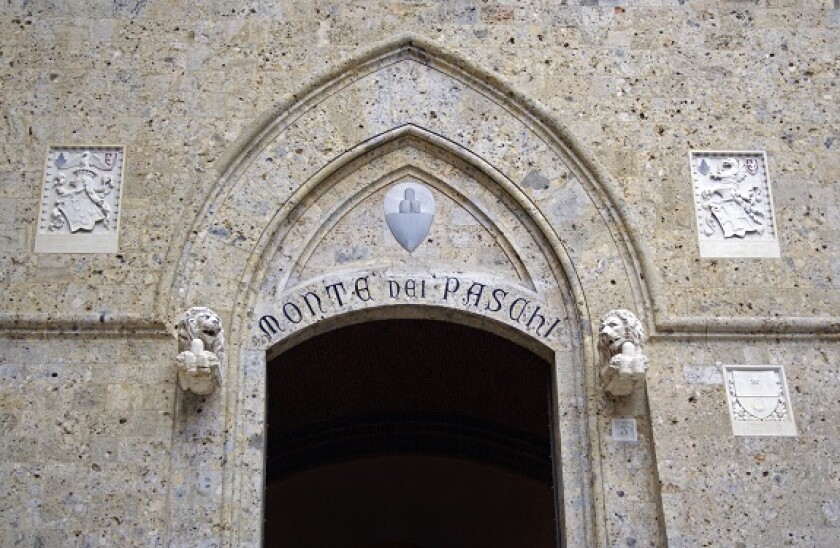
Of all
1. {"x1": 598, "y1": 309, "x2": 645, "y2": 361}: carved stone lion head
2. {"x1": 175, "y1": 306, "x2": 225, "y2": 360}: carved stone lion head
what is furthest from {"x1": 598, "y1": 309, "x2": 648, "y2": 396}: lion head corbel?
{"x1": 175, "y1": 306, "x2": 225, "y2": 360}: carved stone lion head

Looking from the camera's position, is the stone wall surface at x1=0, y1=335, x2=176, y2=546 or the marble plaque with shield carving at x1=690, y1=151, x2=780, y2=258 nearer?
the stone wall surface at x1=0, y1=335, x2=176, y2=546

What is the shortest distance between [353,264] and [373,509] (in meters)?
5.67

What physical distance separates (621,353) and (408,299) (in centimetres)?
148

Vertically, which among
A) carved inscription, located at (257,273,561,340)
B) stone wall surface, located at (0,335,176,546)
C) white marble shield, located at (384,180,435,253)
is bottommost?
stone wall surface, located at (0,335,176,546)

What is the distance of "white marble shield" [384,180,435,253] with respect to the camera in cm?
1038

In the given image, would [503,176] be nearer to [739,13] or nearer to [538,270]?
[538,270]

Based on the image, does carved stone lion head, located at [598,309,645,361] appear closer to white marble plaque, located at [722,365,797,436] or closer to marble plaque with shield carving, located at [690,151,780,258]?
white marble plaque, located at [722,365,797,436]

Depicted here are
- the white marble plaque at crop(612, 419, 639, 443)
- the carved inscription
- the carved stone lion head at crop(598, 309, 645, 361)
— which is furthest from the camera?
the carved inscription

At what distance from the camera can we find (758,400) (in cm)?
982

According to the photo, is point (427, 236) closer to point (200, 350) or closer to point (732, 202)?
point (200, 350)

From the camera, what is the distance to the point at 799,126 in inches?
424

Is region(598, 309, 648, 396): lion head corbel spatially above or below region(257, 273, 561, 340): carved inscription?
below

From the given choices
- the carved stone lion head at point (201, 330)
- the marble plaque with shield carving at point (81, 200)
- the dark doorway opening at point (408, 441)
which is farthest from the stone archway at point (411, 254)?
the dark doorway opening at point (408, 441)

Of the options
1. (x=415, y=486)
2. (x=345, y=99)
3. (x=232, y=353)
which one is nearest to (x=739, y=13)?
(x=345, y=99)
